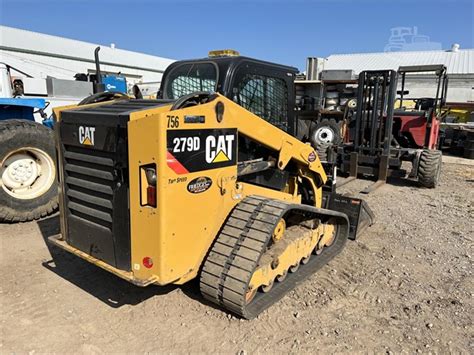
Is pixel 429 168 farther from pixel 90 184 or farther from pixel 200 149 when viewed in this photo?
pixel 90 184

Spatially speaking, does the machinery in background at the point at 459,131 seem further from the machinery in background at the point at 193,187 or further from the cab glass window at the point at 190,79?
the cab glass window at the point at 190,79

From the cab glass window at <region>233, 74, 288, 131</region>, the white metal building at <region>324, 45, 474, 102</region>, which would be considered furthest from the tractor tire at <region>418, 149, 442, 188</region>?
the white metal building at <region>324, 45, 474, 102</region>

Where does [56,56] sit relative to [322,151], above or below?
above

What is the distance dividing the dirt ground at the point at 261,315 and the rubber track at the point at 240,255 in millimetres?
186

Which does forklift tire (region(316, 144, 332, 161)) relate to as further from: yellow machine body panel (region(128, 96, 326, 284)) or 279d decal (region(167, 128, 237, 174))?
279d decal (region(167, 128, 237, 174))

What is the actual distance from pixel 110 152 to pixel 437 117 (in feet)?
30.1

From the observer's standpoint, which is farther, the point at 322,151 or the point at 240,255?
the point at 322,151

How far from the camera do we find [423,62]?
116 ft

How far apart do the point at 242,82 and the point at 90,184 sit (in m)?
1.63

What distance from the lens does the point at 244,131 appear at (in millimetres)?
3217

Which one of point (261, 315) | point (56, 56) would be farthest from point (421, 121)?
point (56, 56)

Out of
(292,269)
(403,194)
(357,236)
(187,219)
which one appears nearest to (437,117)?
(403,194)

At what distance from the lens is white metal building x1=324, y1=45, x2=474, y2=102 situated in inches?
1116

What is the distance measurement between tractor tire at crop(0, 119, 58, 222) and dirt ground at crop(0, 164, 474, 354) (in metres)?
→ 0.39
